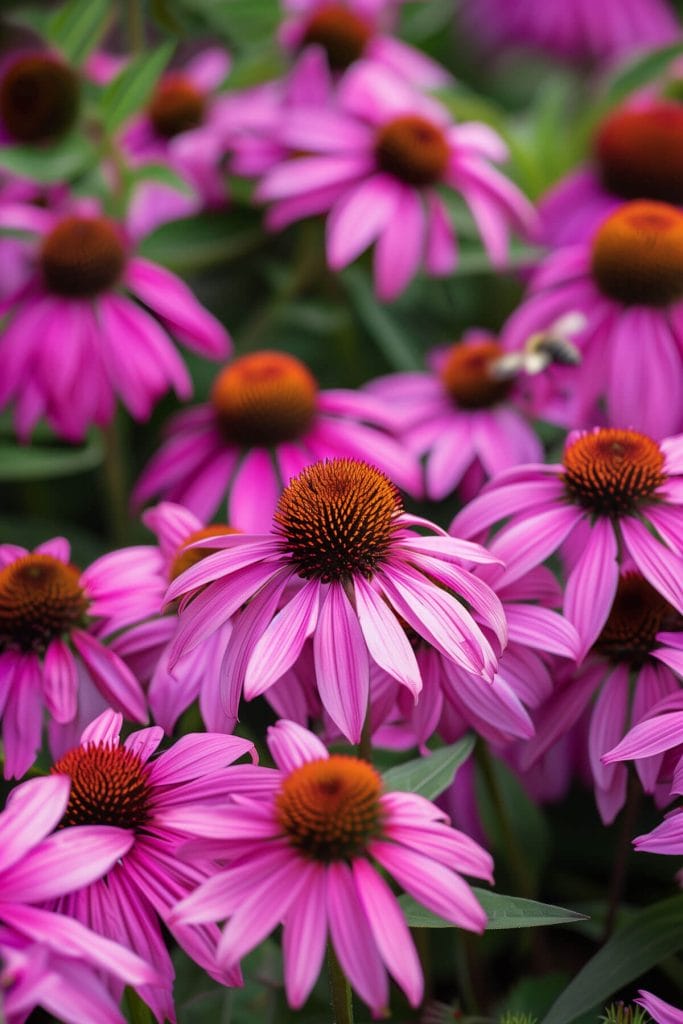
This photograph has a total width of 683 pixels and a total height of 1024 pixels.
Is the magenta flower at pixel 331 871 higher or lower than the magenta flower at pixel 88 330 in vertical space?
→ higher

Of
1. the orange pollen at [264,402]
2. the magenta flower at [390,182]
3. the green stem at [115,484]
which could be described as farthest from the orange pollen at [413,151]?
the green stem at [115,484]

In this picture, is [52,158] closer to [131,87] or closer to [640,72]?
[131,87]

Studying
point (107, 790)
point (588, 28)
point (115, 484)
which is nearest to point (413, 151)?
point (115, 484)

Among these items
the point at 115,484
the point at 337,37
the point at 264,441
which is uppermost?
the point at 337,37

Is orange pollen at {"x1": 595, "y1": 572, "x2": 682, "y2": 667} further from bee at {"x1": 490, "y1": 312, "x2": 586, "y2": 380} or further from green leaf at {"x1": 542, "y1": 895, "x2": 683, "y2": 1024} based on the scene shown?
bee at {"x1": 490, "y1": 312, "x2": 586, "y2": 380}

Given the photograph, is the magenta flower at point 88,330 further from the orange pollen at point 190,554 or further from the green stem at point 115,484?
the orange pollen at point 190,554

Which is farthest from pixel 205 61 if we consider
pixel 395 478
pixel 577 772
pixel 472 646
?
pixel 472 646

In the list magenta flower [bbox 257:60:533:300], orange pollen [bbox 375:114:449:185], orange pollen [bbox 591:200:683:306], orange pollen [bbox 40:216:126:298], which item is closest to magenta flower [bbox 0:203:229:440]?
orange pollen [bbox 40:216:126:298]
